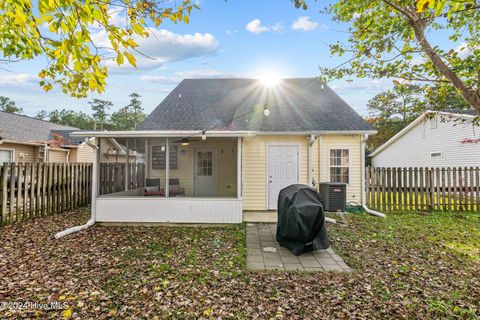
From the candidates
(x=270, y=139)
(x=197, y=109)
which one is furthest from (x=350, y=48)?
(x=197, y=109)

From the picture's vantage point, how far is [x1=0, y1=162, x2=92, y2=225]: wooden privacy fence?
615cm

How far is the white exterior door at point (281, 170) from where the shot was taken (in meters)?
8.30

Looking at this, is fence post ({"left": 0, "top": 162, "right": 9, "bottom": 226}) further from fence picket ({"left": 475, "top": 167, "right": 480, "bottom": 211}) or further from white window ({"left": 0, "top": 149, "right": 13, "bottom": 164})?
fence picket ({"left": 475, "top": 167, "right": 480, "bottom": 211})

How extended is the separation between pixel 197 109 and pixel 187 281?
860 cm

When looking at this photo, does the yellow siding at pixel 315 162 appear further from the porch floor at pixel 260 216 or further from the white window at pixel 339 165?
the porch floor at pixel 260 216

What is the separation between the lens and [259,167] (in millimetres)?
8352

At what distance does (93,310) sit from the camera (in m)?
2.88

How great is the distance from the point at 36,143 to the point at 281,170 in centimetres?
1459

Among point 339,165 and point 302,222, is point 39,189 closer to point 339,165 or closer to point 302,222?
point 302,222

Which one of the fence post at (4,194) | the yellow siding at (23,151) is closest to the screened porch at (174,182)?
the fence post at (4,194)

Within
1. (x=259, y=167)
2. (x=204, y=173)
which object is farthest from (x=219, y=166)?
(x=259, y=167)

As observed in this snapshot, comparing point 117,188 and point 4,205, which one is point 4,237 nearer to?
point 4,205

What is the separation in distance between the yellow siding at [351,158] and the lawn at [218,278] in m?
2.81

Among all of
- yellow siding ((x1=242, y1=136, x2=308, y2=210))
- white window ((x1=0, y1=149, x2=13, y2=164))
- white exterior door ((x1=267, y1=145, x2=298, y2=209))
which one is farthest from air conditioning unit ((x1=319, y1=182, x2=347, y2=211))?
white window ((x1=0, y1=149, x2=13, y2=164))
